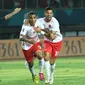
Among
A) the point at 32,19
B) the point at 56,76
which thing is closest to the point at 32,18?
the point at 32,19

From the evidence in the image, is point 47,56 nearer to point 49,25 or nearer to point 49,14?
point 49,25

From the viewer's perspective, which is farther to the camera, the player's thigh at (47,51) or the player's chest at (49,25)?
the player's chest at (49,25)

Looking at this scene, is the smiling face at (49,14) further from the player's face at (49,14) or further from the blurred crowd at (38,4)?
the blurred crowd at (38,4)

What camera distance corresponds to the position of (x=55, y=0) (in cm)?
4569

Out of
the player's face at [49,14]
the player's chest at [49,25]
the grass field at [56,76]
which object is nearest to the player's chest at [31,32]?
the player's chest at [49,25]

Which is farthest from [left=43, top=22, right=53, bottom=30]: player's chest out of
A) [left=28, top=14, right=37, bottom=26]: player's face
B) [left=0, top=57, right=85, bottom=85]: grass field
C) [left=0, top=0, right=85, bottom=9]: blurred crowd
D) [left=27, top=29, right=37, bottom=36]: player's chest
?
[left=0, top=0, right=85, bottom=9]: blurred crowd

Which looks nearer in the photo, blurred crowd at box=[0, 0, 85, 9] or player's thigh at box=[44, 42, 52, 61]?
player's thigh at box=[44, 42, 52, 61]

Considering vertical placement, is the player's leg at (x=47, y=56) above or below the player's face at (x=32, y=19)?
below

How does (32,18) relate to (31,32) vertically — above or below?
above

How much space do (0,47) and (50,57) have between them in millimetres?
15391

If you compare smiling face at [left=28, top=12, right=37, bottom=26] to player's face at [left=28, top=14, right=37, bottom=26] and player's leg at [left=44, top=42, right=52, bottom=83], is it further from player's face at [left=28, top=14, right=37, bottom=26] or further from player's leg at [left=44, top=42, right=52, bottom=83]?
player's leg at [left=44, top=42, right=52, bottom=83]

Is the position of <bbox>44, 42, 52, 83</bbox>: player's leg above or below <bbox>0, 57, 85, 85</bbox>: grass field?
above

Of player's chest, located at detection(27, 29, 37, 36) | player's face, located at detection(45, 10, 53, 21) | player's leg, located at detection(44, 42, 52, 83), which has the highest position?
player's face, located at detection(45, 10, 53, 21)

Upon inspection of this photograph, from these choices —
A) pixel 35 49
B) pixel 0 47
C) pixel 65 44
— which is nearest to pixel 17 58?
pixel 0 47
